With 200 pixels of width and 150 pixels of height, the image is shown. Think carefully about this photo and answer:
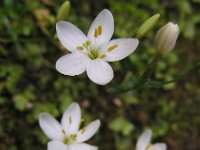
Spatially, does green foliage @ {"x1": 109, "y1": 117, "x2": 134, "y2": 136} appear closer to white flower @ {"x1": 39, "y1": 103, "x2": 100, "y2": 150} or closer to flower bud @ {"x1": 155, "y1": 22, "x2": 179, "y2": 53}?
white flower @ {"x1": 39, "y1": 103, "x2": 100, "y2": 150}

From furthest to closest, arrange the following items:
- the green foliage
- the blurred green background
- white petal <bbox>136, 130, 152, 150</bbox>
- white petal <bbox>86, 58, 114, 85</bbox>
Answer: the green foliage → the blurred green background → white petal <bbox>136, 130, 152, 150</bbox> → white petal <bbox>86, 58, 114, 85</bbox>

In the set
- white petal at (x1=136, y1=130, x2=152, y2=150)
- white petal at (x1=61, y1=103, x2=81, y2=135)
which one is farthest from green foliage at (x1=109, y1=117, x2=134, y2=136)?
white petal at (x1=61, y1=103, x2=81, y2=135)

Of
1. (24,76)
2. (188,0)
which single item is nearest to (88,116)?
(24,76)

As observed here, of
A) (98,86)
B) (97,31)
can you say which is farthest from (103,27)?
(98,86)

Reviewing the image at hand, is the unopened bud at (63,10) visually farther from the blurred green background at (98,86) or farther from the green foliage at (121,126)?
the green foliage at (121,126)

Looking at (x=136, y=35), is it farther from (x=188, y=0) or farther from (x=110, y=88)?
(x=188, y=0)

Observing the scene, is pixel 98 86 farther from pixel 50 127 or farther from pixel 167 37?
pixel 167 37

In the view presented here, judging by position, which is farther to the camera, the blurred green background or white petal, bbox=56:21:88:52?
the blurred green background
